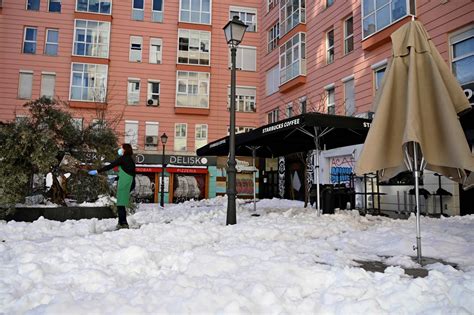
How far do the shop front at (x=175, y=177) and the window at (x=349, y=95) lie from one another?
1267 cm

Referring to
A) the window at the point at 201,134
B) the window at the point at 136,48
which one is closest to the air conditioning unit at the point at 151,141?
the window at the point at 201,134

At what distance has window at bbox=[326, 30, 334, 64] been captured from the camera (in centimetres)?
2088

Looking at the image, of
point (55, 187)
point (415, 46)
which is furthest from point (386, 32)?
point (55, 187)

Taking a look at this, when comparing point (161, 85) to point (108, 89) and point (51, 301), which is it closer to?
point (108, 89)

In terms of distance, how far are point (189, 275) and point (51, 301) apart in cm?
143

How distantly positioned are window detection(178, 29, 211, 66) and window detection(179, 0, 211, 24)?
1.01 meters

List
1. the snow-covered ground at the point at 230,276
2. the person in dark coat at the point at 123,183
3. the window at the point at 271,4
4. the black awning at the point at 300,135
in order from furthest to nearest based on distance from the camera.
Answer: the window at the point at 271,4
the black awning at the point at 300,135
the person in dark coat at the point at 123,183
the snow-covered ground at the point at 230,276

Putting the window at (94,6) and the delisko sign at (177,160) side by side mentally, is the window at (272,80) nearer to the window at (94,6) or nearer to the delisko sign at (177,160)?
the delisko sign at (177,160)

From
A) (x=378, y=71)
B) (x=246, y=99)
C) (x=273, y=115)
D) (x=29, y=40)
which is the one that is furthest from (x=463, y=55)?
(x=29, y=40)

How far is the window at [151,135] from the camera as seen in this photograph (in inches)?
1096

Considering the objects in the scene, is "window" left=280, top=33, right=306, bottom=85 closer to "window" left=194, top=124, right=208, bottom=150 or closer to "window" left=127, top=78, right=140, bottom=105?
"window" left=194, top=124, right=208, bottom=150

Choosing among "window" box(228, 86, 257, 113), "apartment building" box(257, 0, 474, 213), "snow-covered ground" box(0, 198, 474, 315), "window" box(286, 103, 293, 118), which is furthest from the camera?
"window" box(228, 86, 257, 113)

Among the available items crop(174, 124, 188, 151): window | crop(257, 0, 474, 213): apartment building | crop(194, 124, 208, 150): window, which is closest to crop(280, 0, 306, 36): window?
crop(257, 0, 474, 213): apartment building

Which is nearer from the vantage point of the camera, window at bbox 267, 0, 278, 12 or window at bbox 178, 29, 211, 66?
window at bbox 267, 0, 278, 12
